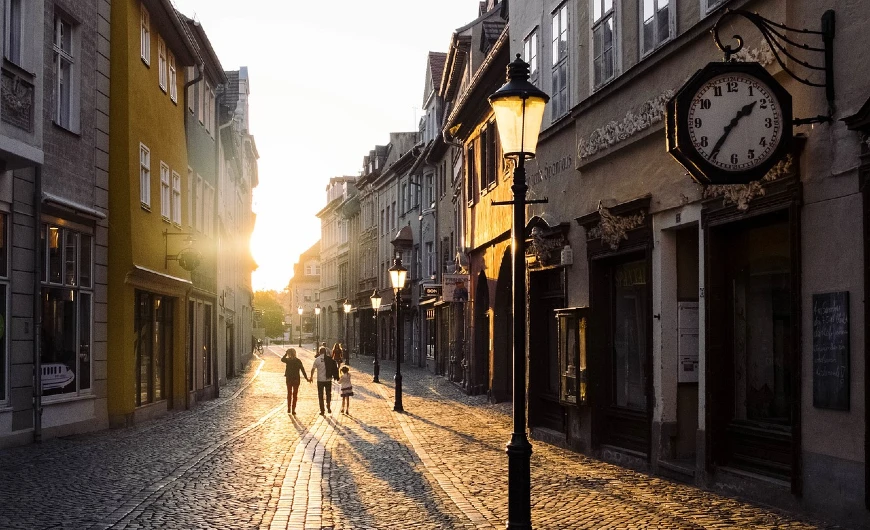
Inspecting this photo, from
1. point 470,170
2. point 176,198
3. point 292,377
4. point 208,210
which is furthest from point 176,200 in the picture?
point 470,170

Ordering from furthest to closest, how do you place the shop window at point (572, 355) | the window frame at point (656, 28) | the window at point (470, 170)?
1. the window at point (470, 170)
2. the shop window at point (572, 355)
3. the window frame at point (656, 28)

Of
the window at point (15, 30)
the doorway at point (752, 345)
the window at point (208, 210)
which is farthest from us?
the window at point (208, 210)

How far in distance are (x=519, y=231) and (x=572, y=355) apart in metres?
8.71

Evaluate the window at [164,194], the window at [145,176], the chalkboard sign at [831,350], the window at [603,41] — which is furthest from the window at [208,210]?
the chalkboard sign at [831,350]

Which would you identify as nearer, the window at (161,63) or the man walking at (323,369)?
the window at (161,63)

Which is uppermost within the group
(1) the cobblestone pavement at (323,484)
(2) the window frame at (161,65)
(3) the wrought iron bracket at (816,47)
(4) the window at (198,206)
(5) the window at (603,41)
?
(2) the window frame at (161,65)

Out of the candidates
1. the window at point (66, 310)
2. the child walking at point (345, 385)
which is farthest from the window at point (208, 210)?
the window at point (66, 310)

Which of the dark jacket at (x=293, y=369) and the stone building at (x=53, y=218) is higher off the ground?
the stone building at (x=53, y=218)

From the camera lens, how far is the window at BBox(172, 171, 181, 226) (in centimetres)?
2756

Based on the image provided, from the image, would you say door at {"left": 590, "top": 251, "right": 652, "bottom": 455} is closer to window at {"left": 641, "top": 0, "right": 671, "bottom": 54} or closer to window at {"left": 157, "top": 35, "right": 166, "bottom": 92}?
window at {"left": 641, "top": 0, "right": 671, "bottom": 54}

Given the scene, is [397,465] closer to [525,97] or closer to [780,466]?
[780,466]

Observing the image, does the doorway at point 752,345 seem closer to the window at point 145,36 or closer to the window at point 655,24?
the window at point 655,24

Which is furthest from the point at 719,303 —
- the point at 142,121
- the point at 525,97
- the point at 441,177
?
the point at 441,177

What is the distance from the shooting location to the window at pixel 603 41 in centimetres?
1657
